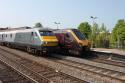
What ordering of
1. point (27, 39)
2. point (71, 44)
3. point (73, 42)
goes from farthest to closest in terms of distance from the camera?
1. point (27, 39)
2. point (71, 44)
3. point (73, 42)

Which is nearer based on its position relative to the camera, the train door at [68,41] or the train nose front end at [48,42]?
the train nose front end at [48,42]

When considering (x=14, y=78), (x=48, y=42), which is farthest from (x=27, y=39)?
(x=14, y=78)

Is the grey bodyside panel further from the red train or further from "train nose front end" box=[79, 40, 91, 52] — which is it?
"train nose front end" box=[79, 40, 91, 52]

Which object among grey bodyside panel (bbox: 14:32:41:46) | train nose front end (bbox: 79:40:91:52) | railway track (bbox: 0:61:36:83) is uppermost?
grey bodyside panel (bbox: 14:32:41:46)

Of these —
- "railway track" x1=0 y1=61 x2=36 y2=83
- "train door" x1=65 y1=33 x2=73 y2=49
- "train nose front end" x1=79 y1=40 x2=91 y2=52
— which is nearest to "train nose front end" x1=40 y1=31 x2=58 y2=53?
"train door" x1=65 y1=33 x2=73 y2=49

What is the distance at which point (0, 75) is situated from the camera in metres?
12.6

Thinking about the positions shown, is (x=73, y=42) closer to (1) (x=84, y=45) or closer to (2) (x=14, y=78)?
(1) (x=84, y=45)

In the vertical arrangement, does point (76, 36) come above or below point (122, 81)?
above

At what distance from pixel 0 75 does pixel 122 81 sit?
653cm

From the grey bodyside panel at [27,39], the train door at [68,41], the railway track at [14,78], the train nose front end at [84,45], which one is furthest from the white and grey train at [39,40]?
the railway track at [14,78]

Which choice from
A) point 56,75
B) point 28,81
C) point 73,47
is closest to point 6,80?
point 28,81

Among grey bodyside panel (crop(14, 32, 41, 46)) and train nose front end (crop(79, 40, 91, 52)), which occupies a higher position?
grey bodyside panel (crop(14, 32, 41, 46))

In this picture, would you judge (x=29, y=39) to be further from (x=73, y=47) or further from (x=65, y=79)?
(x=65, y=79)

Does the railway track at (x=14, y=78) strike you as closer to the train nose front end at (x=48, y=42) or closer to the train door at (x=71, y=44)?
the train nose front end at (x=48, y=42)
